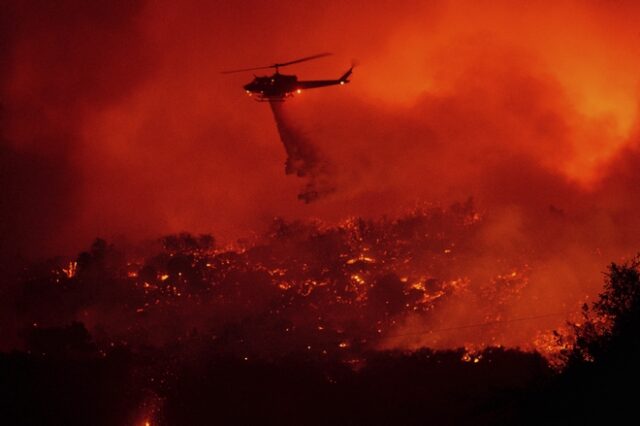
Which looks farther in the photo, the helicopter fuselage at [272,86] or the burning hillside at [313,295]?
the burning hillside at [313,295]

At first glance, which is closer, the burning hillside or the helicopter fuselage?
the helicopter fuselage

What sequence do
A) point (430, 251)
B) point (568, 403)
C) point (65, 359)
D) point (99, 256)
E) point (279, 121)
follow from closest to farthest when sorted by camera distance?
point (568, 403) → point (279, 121) → point (65, 359) → point (99, 256) → point (430, 251)

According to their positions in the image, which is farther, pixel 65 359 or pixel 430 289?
pixel 430 289

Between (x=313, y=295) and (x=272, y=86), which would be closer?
(x=272, y=86)

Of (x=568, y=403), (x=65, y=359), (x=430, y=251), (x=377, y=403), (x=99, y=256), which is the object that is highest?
(x=99, y=256)

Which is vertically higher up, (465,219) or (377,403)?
(465,219)

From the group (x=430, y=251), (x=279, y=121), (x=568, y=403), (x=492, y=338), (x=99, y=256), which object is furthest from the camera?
(x=430, y=251)

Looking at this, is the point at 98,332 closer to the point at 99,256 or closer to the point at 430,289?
the point at 99,256

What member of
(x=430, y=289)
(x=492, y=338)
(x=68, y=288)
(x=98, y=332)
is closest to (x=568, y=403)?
(x=492, y=338)

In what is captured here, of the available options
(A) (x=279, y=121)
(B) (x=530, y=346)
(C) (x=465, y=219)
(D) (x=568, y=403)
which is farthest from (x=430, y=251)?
(D) (x=568, y=403)
